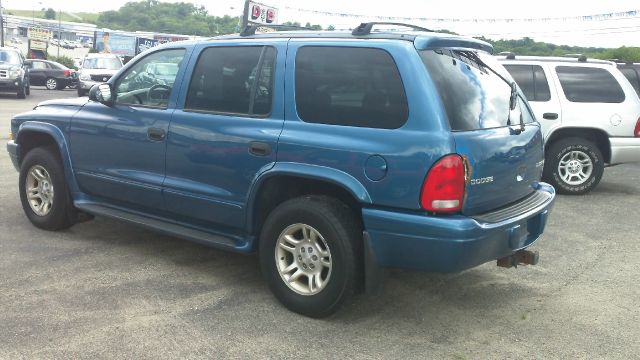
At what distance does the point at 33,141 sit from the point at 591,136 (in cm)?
685

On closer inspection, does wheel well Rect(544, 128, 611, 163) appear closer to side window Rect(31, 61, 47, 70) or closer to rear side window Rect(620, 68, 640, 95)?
rear side window Rect(620, 68, 640, 95)

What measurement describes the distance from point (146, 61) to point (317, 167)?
204 centimetres

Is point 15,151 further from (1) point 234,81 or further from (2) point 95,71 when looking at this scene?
(2) point 95,71

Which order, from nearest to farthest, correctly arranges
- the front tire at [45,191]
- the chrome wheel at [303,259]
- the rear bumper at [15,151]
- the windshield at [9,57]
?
the chrome wheel at [303,259] < the front tire at [45,191] < the rear bumper at [15,151] < the windshield at [9,57]

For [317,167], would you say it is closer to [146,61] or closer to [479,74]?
[479,74]

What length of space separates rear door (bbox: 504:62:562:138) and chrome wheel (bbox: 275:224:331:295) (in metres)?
5.42

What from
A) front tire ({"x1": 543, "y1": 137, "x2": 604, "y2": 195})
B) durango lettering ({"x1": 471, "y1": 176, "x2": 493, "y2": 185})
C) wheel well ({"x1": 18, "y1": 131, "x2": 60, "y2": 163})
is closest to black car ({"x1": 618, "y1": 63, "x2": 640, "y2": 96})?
front tire ({"x1": 543, "y1": 137, "x2": 604, "y2": 195})

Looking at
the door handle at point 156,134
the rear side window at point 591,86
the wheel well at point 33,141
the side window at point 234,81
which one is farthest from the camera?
the rear side window at point 591,86

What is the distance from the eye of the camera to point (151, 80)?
490 centimetres

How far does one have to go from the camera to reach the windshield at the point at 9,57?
21720 mm

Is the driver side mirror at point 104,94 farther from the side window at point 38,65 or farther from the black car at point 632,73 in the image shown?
the side window at point 38,65

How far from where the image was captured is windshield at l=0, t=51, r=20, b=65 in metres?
21.7

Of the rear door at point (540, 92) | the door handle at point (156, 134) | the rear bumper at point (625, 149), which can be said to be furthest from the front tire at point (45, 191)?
the rear bumper at point (625, 149)

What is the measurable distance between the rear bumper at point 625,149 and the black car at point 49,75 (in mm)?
29371
